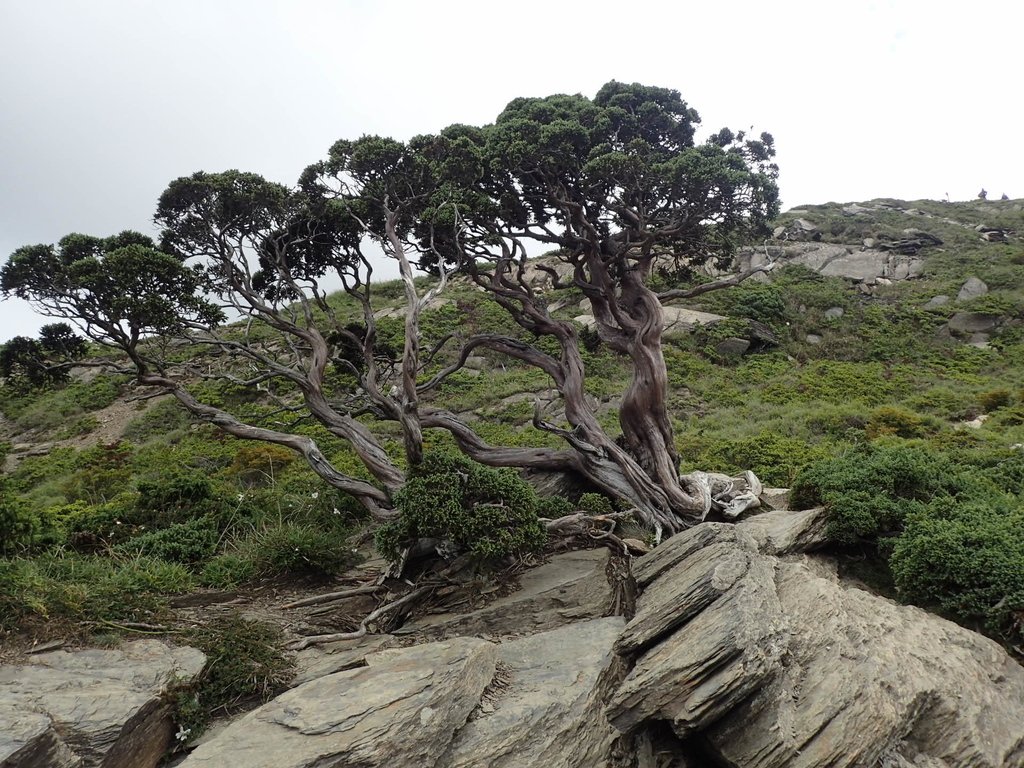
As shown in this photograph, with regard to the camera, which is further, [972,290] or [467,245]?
[972,290]

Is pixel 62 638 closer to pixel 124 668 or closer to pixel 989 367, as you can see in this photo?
pixel 124 668

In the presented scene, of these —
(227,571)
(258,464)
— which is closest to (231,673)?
(227,571)

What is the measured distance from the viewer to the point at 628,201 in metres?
12.4

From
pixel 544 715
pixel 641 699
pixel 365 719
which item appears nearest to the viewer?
pixel 365 719

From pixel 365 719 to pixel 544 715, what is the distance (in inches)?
61.7

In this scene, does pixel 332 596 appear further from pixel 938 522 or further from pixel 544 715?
pixel 938 522

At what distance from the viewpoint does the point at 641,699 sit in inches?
204

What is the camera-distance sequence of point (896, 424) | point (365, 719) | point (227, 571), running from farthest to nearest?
point (896, 424) → point (227, 571) → point (365, 719)

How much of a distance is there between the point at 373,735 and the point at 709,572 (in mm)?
3604

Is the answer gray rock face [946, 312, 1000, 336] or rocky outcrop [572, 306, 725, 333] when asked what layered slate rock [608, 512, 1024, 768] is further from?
gray rock face [946, 312, 1000, 336]

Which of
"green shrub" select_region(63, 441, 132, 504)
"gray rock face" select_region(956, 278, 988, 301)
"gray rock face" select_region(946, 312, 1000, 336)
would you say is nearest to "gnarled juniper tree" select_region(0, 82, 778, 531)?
"green shrub" select_region(63, 441, 132, 504)

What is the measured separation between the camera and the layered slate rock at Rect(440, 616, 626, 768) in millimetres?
5027

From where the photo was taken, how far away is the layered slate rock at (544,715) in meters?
5.03

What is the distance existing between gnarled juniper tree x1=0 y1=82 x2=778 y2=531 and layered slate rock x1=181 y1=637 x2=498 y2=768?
4.05m
